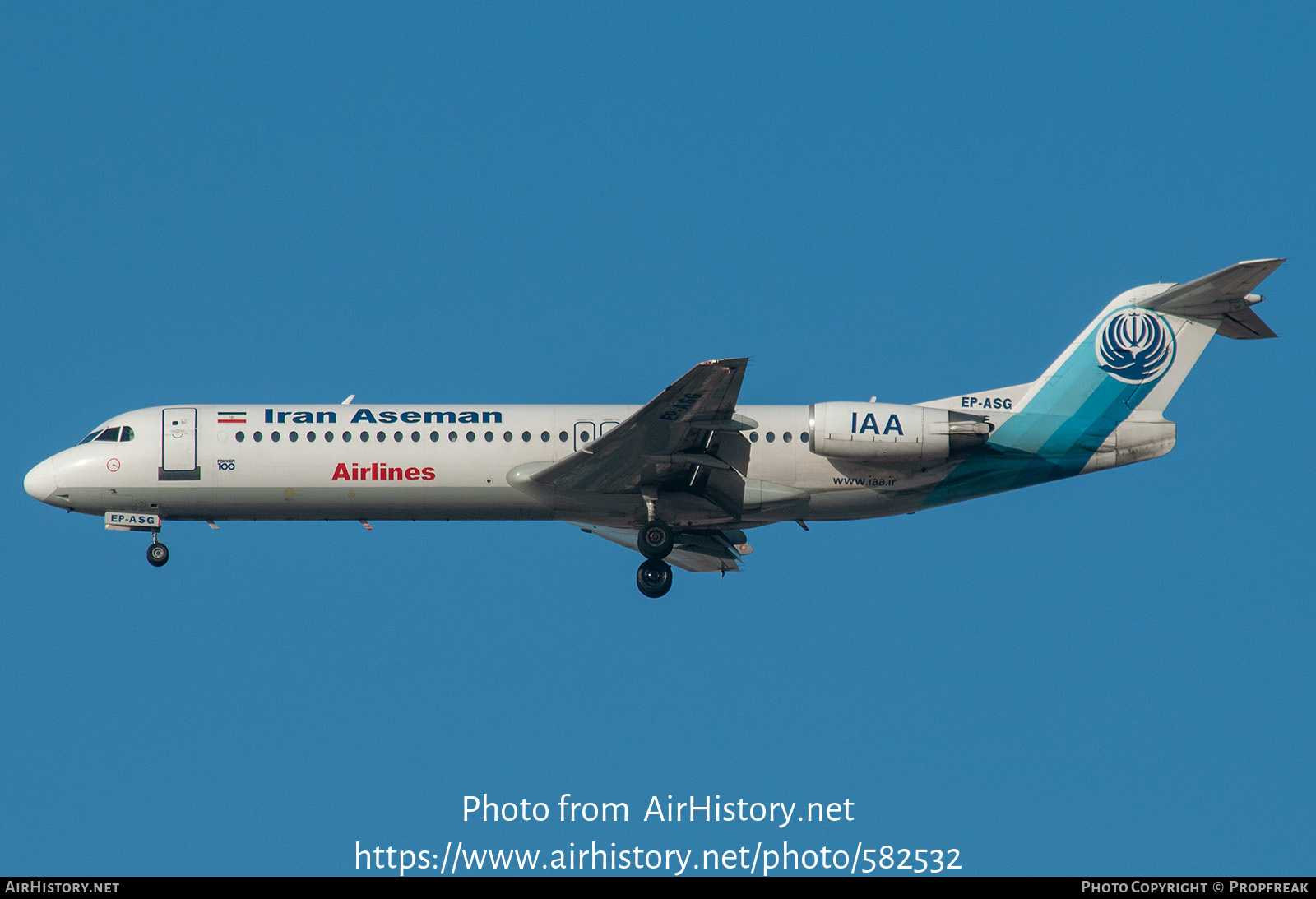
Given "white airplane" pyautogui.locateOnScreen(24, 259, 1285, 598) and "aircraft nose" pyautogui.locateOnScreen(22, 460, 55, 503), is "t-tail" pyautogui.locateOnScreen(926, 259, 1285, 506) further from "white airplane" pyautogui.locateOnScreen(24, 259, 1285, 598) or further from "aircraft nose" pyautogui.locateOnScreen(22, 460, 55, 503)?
"aircraft nose" pyautogui.locateOnScreen(22, 460, 55, 503)

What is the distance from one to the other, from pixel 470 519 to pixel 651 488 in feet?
12.2

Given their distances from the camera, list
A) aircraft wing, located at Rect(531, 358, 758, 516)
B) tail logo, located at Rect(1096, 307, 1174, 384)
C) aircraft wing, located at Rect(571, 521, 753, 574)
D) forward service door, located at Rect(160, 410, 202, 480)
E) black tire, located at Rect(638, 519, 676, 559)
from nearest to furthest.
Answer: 1. aircraft wing, located at Rect(531, 358, 758, 516)
2. black tire, located at Rect(638, 519, 676, 559)
3. tail logo, located at Rect(1096, 307, 1174, 384)
4. forward service door, located at Rect(160, 410, 202, 480)
5. aircraft wing, located at Rect(571, 521, 753, 574)

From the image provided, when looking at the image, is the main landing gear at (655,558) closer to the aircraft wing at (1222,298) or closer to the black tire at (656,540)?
the black tire at (656,540)

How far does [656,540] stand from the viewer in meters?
28.7

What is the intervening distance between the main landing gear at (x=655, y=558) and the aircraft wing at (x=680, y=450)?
0.80 m

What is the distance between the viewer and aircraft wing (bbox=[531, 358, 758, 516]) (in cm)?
2608

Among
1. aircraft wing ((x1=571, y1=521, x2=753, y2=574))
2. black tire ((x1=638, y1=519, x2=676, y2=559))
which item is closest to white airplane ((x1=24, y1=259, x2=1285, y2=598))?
black tire ((x1=638, y1=519, x2=676, y2=559))

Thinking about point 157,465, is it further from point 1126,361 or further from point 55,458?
point 1126,361

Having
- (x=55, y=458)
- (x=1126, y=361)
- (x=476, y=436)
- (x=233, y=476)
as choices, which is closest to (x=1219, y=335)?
(x=1126, y=361)

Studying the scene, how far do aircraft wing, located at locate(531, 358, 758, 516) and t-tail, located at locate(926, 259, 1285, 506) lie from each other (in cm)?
413
